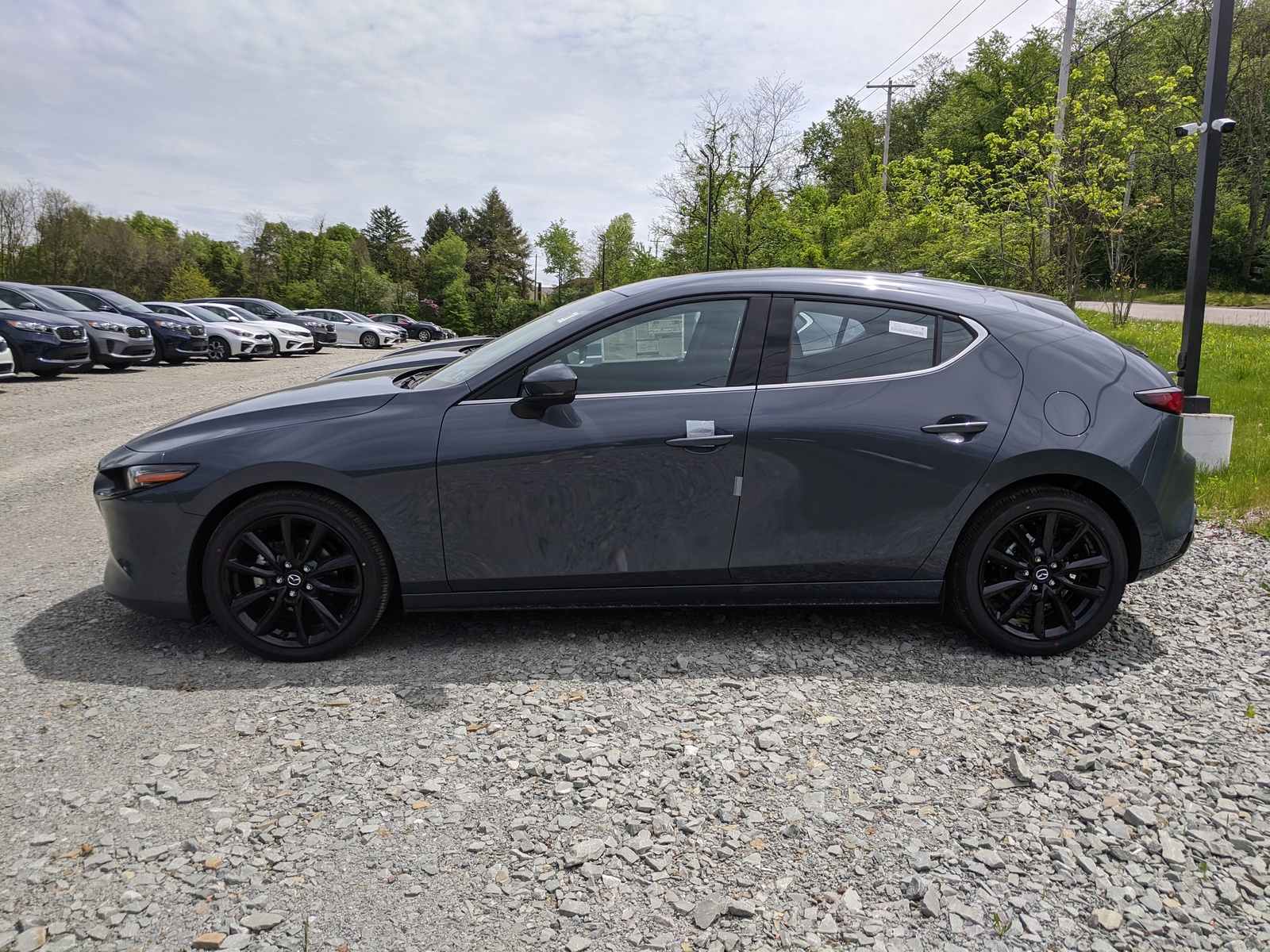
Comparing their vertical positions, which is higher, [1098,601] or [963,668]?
[1098,601]

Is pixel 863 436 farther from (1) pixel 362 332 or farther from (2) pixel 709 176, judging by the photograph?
(1) pixel 362 332

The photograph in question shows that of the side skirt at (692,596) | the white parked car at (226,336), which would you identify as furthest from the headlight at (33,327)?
the side skirt at (692,596)

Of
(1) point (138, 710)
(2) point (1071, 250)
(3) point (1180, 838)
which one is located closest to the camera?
(3) point (1180, 838)

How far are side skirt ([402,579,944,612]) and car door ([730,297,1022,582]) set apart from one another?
51 mm

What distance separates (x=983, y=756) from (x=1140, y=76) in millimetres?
51406

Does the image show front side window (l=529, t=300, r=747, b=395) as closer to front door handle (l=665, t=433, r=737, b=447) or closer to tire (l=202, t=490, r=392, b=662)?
front door handle (l=665, t=433, r=737, b=447)

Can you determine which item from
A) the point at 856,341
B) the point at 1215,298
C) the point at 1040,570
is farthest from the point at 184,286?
the point at 1040,570

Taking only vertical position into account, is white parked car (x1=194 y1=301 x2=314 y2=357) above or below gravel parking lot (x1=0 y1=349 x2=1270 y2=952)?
above

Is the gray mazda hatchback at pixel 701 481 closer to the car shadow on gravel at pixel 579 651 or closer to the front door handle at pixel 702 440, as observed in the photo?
the front door handle at pixel 702 440

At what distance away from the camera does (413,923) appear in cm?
207

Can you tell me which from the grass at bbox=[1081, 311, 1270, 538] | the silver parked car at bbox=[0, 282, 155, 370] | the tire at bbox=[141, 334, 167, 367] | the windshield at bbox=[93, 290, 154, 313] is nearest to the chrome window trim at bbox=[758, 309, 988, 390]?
the grass at bbox=[1081, 311, 1270, 538]

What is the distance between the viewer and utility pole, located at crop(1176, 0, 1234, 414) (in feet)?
21.1

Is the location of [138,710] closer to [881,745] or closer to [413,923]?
[413,923]

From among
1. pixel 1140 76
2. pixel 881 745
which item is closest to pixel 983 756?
pixel 881 745
